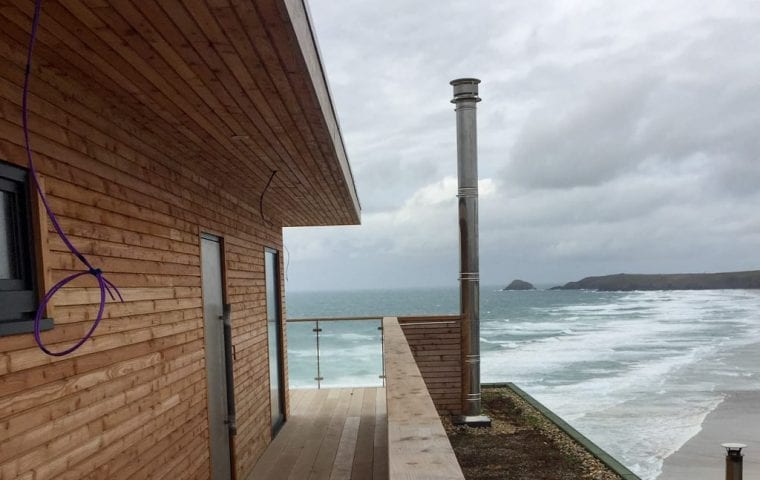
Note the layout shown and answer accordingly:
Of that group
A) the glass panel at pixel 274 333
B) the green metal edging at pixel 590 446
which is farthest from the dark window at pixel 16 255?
the green metal edging at pixel 590 446

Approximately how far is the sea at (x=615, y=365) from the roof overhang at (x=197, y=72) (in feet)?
19.7

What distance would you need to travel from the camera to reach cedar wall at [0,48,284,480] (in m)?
2.09

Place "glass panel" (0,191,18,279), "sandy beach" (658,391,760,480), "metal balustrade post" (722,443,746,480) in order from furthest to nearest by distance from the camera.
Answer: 1. "sandy beach" (658,391,760,480)
2. "metal balustrade post" (722,443,746,480)
3. "glass panel" (0,191,18,279)

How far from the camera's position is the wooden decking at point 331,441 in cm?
577

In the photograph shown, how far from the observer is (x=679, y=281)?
80.8 metres

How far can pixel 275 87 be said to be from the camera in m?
2.46

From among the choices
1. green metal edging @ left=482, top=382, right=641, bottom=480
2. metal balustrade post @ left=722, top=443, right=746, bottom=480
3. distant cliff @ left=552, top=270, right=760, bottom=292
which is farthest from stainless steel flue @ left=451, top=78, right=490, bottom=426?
distant cliff @ left=552, top=270, right=760, bottom=292

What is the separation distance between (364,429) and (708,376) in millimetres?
17971

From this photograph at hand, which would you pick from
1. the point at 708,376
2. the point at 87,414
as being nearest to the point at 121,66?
the point at 87,414

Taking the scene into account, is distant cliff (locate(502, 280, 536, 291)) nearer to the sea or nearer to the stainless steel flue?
the sea

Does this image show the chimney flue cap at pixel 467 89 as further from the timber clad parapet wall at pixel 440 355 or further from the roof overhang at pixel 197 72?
the roof overhang at pixel 197 72

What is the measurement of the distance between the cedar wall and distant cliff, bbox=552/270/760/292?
272ft

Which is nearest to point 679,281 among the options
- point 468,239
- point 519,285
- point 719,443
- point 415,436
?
point 519,285

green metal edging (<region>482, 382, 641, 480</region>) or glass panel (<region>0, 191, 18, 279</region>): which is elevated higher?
glass panel (<region>0, 191, 18, 279</region>)
